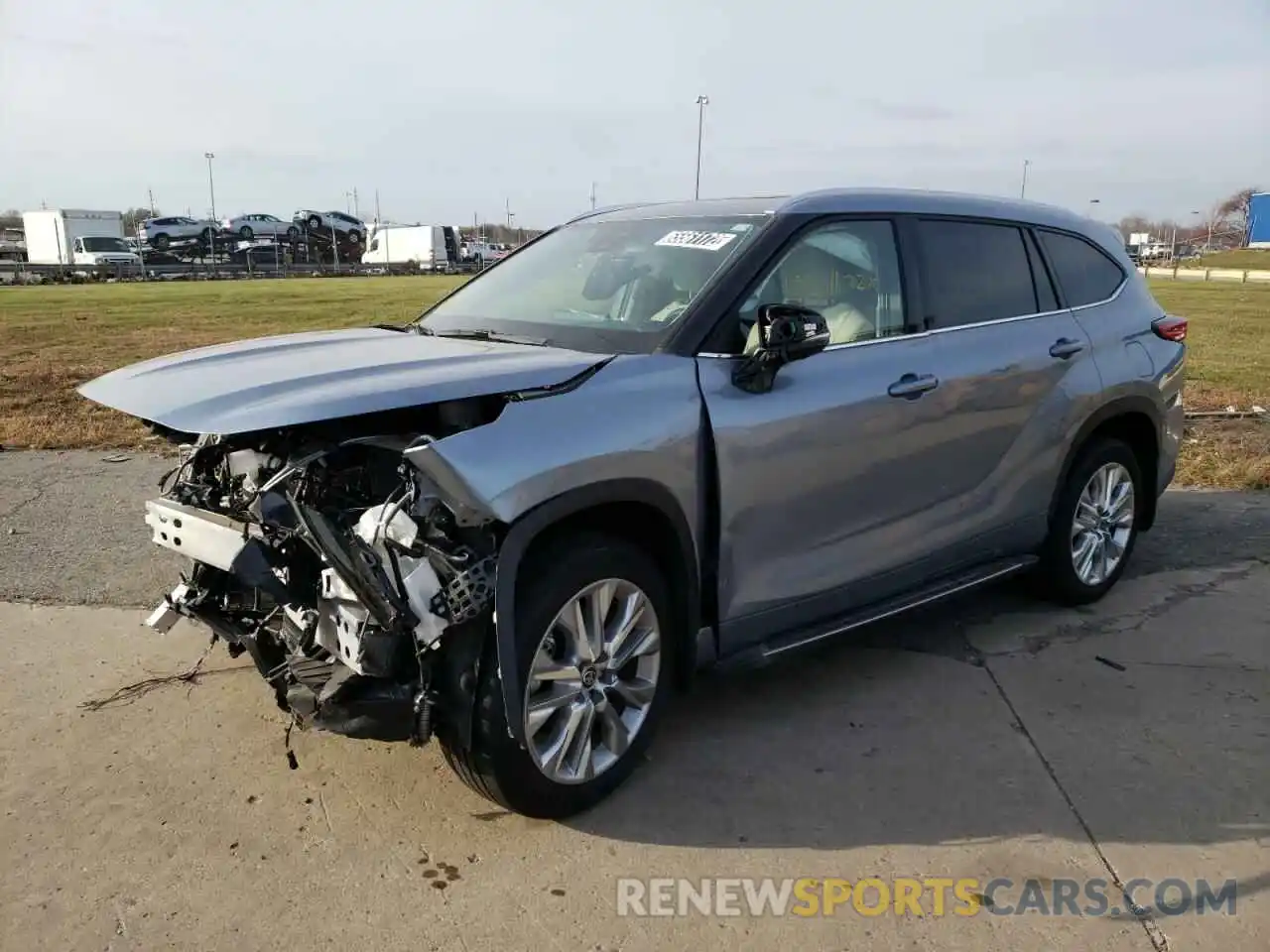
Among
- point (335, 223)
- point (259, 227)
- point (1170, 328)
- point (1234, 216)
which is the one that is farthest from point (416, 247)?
point (1234, 216)

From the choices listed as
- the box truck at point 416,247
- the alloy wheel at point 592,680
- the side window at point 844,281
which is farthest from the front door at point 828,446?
the box truck at point 416,247

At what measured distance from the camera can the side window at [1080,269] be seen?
502 cm

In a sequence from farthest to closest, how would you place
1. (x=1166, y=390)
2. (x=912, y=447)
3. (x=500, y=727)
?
(x=1166, y=390), (x=912, y=447), (x=500, y=727)

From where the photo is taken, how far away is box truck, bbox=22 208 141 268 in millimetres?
49344

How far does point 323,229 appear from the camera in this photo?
188ft

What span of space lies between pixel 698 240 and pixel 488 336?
0.88 metres

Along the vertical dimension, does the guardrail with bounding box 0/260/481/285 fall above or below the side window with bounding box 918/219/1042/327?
below

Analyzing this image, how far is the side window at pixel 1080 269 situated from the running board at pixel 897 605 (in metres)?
1.31

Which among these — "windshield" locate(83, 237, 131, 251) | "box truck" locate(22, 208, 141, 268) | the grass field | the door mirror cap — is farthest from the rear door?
"windshield" locate(83, 237, 131, 251)

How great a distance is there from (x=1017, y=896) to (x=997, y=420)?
6.94ft

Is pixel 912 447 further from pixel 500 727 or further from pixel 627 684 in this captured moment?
pixel 500 727

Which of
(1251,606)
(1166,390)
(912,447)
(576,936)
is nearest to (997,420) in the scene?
(912,447)

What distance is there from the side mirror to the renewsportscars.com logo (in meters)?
1.57

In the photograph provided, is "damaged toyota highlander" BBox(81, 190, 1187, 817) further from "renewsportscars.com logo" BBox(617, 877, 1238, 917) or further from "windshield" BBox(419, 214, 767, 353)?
"renewsportscars.com logo" BBox(617, 877, 1238, 917)
